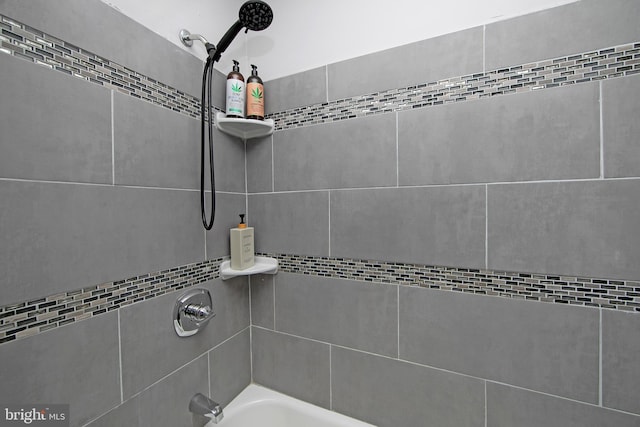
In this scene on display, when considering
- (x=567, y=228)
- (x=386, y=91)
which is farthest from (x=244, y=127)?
(x=567, y=228)

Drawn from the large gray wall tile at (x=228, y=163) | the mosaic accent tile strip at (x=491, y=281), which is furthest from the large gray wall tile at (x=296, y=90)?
the mosaic accent tile strip at (x=491, y=281)

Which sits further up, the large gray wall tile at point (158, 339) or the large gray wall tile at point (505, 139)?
the large gray wall tile at point (505, 139)

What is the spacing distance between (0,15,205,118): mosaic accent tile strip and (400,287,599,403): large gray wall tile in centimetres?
115

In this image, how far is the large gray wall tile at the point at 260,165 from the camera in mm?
1278

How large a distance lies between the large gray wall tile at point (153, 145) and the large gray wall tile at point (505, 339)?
3.17 feet

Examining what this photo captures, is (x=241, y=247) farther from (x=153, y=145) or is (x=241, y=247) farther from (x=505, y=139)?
(x=505, y=139)

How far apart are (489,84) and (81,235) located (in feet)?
4.38

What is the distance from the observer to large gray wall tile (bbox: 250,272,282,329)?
130 centimetres

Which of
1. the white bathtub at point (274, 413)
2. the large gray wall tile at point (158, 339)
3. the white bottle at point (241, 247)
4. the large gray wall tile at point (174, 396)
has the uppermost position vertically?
the white bottle at point (241, 247)

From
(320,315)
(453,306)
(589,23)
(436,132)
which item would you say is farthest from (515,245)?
(320,315)

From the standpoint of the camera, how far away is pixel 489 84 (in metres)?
0.91

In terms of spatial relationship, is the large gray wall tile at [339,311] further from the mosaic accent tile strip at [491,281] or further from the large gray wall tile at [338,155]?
the large gray wall tile at [338,155]

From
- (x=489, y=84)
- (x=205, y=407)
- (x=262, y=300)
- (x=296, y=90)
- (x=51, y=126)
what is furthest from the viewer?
(x=262, y=300)

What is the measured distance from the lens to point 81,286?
73 centimetres
